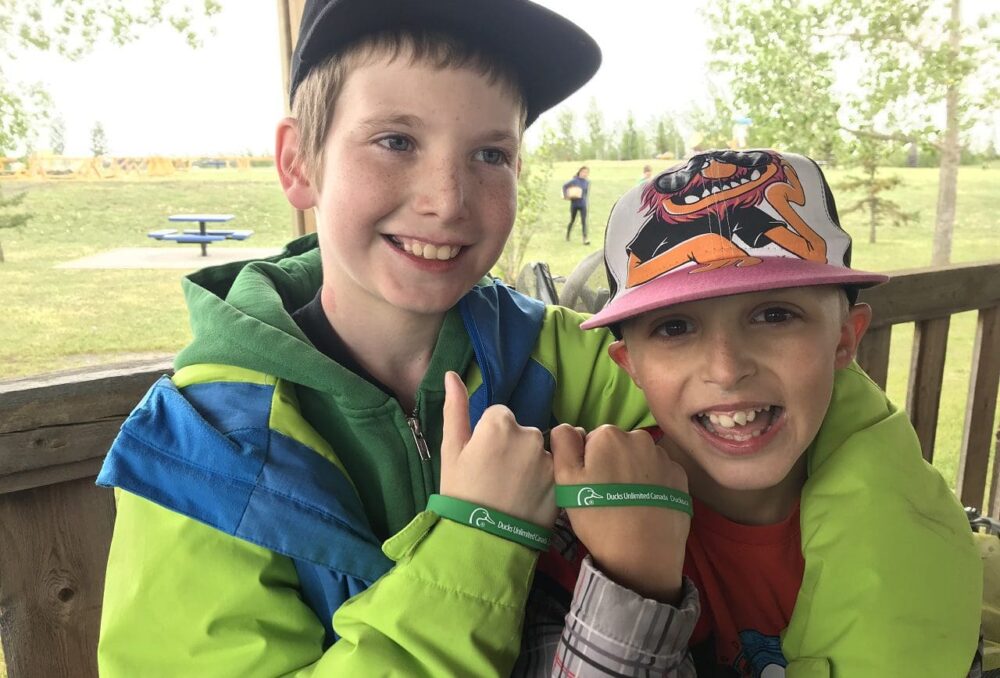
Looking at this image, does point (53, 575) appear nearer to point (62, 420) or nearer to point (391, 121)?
point (62, 420)

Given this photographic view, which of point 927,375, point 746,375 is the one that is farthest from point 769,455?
point 927,375

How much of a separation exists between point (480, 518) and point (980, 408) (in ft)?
7.73

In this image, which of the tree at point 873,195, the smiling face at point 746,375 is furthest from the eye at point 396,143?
the tree at point 873,195

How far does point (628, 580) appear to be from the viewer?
804 mm

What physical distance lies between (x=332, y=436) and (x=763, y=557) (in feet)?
2.00

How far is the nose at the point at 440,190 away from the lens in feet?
3.13

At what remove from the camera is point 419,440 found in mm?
1016

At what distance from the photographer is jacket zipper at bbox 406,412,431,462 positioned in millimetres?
1014

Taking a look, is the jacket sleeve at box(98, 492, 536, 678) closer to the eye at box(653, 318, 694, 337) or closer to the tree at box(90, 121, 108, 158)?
the eye at box(653, 318, 694, 337)

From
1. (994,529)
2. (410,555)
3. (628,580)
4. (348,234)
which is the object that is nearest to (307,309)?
(348,234)

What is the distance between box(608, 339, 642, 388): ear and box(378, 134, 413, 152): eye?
411 millimetres

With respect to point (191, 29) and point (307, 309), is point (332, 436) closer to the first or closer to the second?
point (307, 309)

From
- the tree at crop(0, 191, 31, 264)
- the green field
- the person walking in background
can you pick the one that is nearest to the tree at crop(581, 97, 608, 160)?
the person walking in background

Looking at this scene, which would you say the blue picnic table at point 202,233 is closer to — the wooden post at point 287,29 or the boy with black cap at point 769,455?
the wooden post at point 287,29
